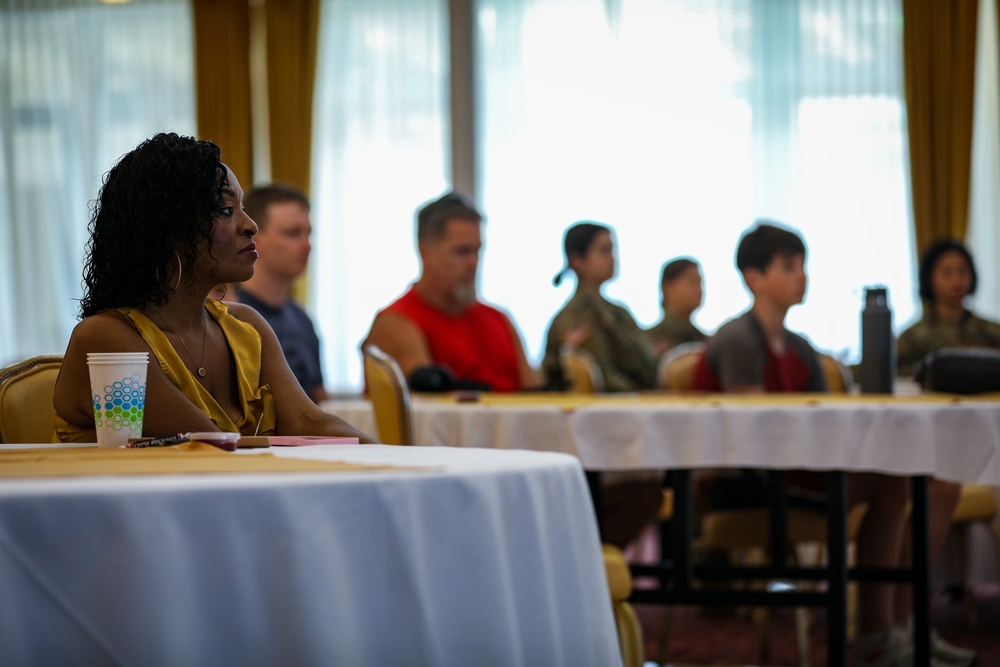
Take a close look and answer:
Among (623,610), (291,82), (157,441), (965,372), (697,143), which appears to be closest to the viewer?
(157,441)

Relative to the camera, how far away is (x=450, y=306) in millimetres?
3498

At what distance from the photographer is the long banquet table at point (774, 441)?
241 cm

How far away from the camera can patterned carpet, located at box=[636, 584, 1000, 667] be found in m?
3.34

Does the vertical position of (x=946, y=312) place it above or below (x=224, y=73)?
below

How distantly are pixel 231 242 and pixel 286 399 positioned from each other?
24cm

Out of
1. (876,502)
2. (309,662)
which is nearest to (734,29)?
(876,502)

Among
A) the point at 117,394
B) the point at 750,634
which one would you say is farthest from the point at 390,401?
the point at 750,634

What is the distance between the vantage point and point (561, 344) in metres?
3.97

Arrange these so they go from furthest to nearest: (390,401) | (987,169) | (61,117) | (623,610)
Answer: (61,117) < (987,169) < (390,401) < (623,610)

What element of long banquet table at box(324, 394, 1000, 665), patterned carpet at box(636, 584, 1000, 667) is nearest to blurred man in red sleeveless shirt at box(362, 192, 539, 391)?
long banquet table at box(324, 394, 1000, 665)

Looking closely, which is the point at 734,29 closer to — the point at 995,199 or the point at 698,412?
the point at 995,199

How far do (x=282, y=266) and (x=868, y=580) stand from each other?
5.50ft

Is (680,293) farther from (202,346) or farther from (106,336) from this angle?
(106,336)

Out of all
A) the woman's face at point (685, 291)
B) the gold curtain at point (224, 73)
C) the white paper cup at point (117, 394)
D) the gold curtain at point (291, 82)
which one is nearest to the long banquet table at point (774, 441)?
the white paper cup at point (117, 394)
